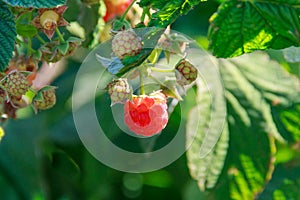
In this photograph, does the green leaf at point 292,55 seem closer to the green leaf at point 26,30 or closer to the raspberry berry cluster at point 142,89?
the raspberry berry cluster at point 142,89

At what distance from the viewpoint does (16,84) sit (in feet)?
3.71

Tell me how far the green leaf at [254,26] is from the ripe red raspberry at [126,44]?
20 centimetres

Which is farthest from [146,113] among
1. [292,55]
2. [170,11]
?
[292,55]

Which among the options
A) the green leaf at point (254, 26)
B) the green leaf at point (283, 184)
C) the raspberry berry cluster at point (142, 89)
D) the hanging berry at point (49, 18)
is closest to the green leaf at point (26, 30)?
the hanging berry at point (49, 18)

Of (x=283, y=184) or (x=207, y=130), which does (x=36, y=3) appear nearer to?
(x=207, y=130)

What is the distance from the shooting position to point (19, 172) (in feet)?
7.12

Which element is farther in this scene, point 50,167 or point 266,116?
point 50,167

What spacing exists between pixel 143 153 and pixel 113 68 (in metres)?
0.54

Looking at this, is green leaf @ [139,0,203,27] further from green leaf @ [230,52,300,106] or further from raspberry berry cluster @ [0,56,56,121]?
green leaf @ [230,52,300,106]

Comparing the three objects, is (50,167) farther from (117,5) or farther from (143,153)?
(117,5)

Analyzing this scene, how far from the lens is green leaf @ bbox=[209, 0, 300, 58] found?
3.88 feet

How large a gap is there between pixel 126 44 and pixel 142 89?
12 cm

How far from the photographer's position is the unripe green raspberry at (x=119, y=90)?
1.09 m

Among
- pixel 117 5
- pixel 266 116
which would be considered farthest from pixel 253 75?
pixel 117 5
